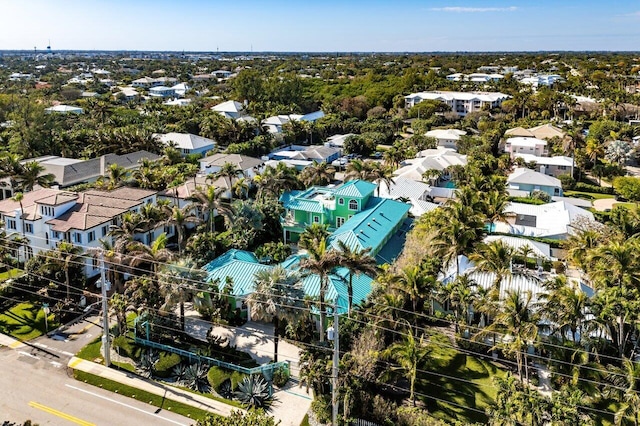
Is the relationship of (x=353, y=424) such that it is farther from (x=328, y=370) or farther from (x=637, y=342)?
(x=637, y=342)

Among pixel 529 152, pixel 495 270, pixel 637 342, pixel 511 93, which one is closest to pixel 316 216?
pixel 495 270

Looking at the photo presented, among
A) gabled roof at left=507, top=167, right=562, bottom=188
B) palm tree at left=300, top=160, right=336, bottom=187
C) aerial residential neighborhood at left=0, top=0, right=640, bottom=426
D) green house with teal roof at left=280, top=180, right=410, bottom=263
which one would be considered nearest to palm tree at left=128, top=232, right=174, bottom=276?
aerial residential neighborhood at left=0, top=0, right=640, bottom=426

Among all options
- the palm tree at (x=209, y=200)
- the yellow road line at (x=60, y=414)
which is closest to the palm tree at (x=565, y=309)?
the yellow road line at (x=60, y=414)

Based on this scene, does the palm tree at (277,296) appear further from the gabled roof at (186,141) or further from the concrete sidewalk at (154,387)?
the gabled roof at (186,141)

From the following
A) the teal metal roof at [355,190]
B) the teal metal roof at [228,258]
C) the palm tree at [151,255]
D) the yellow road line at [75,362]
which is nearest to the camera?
the yellow road line at [75,362]

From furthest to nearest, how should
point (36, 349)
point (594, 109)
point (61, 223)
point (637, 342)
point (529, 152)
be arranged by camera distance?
point (594, 109)
point (529, 152)
point (61, 223)
point (36, 349)
point (637, 342)

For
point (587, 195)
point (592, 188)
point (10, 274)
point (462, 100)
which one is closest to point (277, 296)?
point (10, 274)
